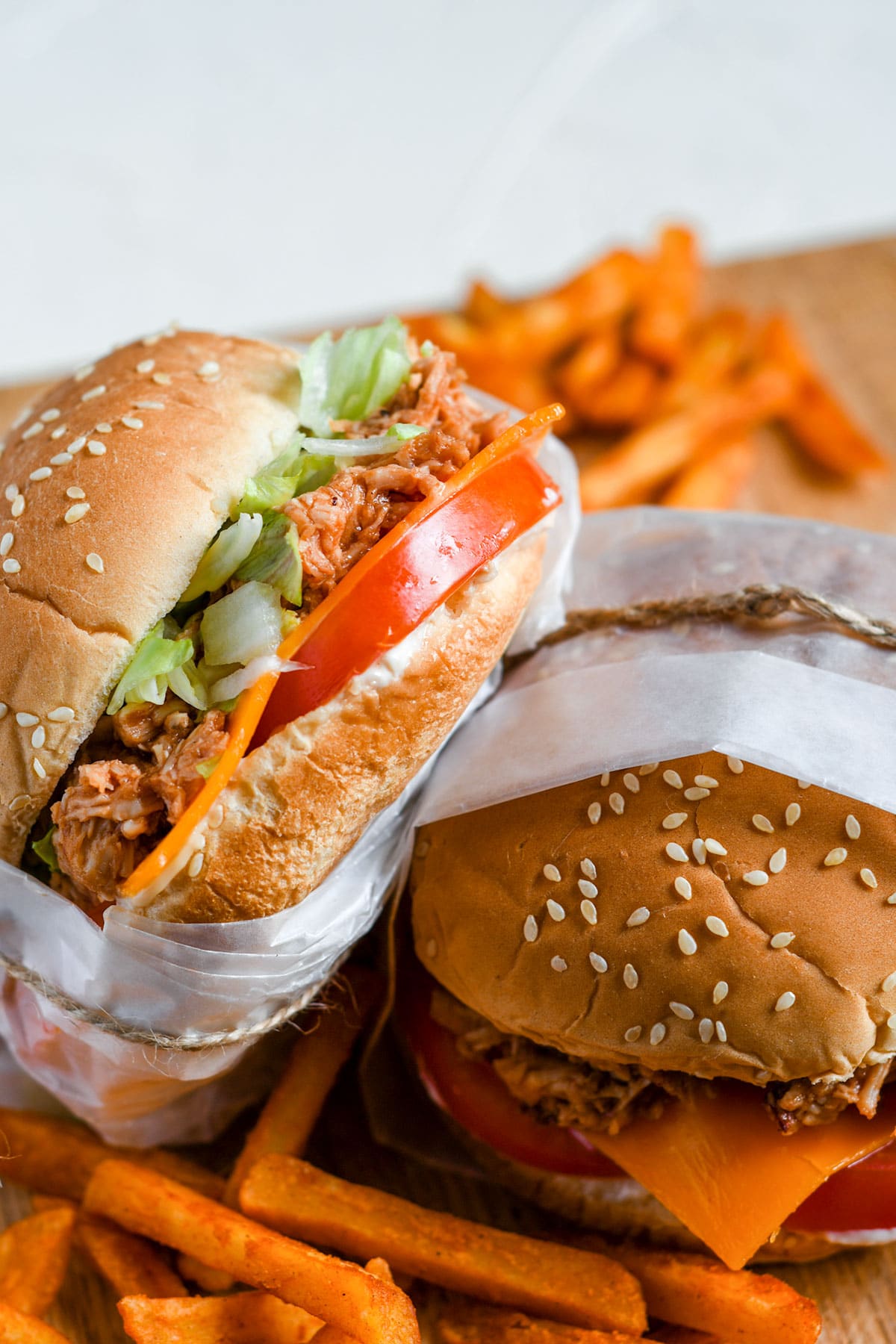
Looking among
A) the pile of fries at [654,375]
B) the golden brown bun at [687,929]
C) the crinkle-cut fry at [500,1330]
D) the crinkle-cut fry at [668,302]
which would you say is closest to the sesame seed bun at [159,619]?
the golden brown bun at [687,929]

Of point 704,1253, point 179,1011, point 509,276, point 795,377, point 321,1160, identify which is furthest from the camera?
point 509,276

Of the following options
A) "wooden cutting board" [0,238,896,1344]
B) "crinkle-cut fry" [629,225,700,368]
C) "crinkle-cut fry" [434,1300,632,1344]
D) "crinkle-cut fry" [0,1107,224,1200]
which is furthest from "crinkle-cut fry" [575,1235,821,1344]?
"crinkle-cut fry" [629,225,700,368]

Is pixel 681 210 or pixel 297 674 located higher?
pixel 297 674

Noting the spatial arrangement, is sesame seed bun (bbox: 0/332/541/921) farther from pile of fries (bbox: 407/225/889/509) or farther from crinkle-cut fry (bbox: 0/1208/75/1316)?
pile of fries (bbox: 407/225/889/509)

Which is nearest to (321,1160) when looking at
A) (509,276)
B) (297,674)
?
(297,674)

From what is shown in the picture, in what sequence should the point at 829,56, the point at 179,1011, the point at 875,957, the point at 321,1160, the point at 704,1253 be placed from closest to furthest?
the point at 875,957 < the point at 179,1011 < the point at 704,1253 < the point at 321,1160 < the point at 829,56

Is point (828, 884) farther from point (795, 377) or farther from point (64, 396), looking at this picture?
point (795, 377)
